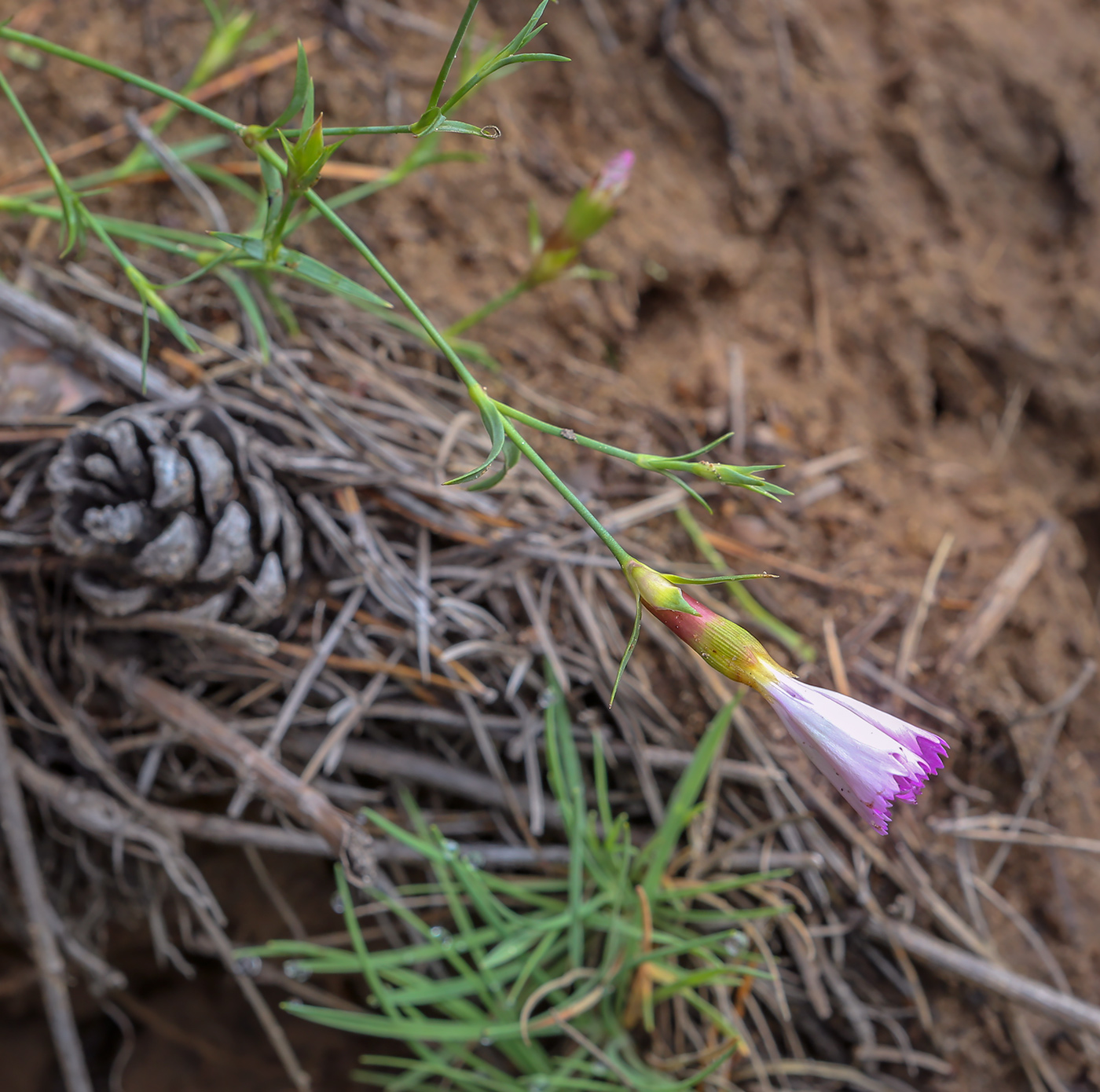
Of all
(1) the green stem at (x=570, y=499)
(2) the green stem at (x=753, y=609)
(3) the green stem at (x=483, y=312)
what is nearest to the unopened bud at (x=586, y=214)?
(3) the green stem at (x=483, y=312)

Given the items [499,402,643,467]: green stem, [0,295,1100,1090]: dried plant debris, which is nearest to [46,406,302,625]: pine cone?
[0,295,1100,1090]: dried plant debris

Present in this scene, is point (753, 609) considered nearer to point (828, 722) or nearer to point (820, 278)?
point (828, 722)

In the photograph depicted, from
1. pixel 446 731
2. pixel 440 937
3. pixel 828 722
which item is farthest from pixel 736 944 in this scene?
pixel 828 722

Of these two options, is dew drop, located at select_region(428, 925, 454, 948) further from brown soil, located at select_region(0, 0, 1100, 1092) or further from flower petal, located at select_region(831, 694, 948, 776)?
flower petal, located at select_region(831, 694, 948, 776)

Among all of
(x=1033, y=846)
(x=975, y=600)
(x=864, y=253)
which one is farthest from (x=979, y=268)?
(x=1033, y=846)

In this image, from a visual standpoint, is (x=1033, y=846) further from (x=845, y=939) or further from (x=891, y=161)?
(x=891, y=161)

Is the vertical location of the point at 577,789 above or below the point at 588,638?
below
